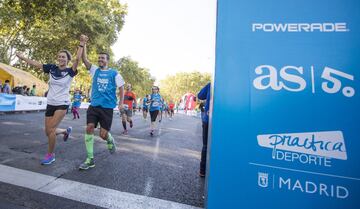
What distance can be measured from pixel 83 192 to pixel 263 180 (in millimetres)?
2301

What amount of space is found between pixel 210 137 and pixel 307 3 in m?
0.88

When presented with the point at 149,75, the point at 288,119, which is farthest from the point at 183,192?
the point at 149,75

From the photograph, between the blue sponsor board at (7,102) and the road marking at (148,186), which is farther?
the blue sponsor board at (7,102)

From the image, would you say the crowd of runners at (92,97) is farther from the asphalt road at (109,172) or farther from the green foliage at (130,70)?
the green foliage at (130,70)

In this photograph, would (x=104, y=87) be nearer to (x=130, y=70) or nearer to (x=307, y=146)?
→ (x=307, y=146)

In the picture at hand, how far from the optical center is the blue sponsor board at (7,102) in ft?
44.6

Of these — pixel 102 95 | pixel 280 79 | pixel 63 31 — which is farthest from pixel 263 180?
pixel 63 31

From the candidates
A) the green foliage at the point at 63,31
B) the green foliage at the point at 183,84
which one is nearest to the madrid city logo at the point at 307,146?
the green foliage at the point at 63,31

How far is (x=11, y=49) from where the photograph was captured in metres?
31.0

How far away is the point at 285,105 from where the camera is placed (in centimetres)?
135

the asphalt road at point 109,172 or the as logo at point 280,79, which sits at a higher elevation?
the as logo at point 280,79

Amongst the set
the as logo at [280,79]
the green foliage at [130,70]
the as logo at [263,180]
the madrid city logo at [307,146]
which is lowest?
the as logo at [263,180]

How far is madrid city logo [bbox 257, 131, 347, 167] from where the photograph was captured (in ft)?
4.23

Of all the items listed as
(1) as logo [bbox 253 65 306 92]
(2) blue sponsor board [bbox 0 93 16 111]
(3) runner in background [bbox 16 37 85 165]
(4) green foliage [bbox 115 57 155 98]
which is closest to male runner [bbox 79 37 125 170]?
(3) runner in background [bbox 16 37 85 165]
